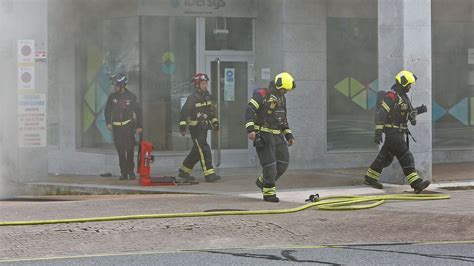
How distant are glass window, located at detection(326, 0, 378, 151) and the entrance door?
4.60 ft

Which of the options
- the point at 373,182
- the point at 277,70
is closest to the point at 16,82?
the point at 277,70

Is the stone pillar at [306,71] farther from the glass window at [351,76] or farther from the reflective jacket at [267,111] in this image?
the reflective jacket at [267,111]

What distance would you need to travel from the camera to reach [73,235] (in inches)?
294

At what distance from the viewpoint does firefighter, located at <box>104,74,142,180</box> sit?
11789 mm

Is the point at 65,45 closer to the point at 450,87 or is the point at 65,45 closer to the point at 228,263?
the point at 450,87

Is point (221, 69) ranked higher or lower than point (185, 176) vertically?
higher

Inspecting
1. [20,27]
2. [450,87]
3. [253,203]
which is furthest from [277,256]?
[450,87]

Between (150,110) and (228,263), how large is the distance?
23.1 feet

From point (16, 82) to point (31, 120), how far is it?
23.7 inches

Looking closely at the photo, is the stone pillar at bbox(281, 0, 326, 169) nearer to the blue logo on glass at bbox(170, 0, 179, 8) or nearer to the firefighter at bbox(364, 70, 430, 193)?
the blue logo on glass at bbox(170, 0, 179, 8)

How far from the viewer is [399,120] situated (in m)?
10.3

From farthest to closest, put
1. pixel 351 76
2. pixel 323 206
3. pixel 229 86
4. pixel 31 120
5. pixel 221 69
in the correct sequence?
pixel 351 76, pixel 229 86, pixel 221 69, pixel 31 120, pixel 323 206

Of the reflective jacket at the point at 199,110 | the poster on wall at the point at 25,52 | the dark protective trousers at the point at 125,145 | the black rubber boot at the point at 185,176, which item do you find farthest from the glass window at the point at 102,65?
the black rubber boot at the point at 185,176

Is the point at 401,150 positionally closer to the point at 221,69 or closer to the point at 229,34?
the point at 221,69
